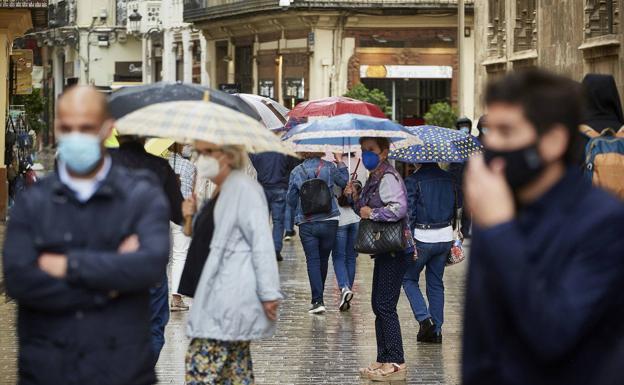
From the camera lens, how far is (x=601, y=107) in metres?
9.34

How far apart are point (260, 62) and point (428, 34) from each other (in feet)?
22.3

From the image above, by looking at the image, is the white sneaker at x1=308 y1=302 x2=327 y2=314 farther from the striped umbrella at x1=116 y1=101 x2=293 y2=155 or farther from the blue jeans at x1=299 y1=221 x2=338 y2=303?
the striped umbrella at x1=116 y1=101 x2=293 y2=155

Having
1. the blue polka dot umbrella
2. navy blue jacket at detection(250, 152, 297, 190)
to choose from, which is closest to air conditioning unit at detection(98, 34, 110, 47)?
navy blue jacket at detection(250, 152, 297, 190)

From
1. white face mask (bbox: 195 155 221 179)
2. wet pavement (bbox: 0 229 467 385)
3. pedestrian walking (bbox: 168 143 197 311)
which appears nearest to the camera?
white face mask (bbox: 195 155 221 179)

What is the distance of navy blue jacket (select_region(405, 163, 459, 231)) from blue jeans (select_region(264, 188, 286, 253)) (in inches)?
301

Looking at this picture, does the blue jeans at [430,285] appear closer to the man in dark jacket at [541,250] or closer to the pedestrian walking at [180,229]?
the pedestrian walking at [180,229]

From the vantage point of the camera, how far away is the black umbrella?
30.2 feet

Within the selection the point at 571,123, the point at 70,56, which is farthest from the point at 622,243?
the point at 70,56

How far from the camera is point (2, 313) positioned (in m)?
15.1

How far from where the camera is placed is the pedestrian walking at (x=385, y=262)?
11.2 metres

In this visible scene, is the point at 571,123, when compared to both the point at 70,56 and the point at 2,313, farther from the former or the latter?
the point at 70,56

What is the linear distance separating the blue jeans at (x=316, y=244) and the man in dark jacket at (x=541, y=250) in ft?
Result: 35.8

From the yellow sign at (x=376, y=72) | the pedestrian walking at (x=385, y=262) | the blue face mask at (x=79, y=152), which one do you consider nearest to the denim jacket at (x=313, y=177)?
the pedestrian walking at (x=385, y=262)

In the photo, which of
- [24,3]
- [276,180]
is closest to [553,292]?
[276,180]
